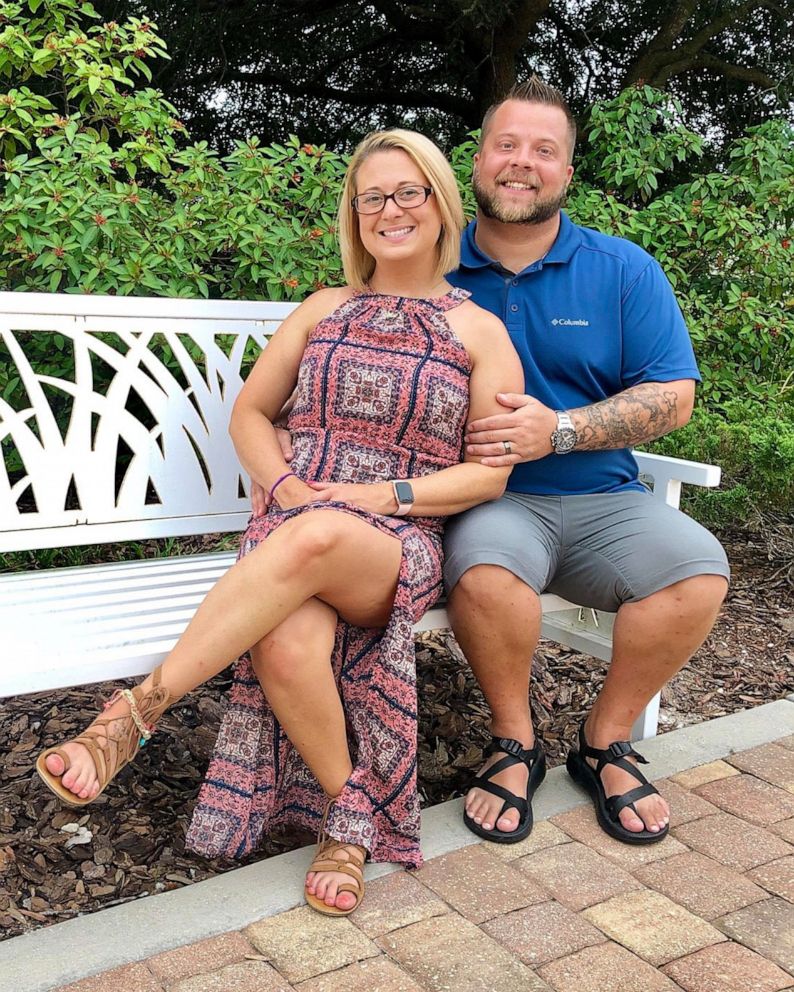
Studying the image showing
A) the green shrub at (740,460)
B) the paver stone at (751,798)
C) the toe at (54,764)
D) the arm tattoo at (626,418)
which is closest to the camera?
the toe at (54,764)

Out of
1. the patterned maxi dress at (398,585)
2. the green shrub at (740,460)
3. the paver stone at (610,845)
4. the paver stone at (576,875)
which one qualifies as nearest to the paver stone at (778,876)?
the paver stone at (610,845)

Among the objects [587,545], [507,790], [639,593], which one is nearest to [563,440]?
[587,545]

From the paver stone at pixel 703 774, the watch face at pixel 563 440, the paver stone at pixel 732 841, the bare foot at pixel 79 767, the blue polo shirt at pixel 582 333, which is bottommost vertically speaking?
the paver stone at pixel 703 774

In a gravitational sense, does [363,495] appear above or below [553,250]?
below

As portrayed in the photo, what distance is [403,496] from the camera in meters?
2.45

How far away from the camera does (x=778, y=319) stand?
498 centimetres

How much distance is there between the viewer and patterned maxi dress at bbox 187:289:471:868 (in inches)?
89.8

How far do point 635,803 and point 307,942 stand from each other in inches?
35.3

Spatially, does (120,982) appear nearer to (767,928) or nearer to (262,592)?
(262,592)

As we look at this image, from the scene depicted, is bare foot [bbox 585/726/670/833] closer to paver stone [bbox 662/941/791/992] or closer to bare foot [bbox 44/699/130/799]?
paver stone [bbox 662/941/791/992]

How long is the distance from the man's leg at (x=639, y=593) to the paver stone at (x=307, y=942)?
0.77 metres

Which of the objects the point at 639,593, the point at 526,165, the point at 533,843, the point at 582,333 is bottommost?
the point at 533,843

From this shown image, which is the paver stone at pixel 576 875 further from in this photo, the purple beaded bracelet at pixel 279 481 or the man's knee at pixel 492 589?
the purple beaded bracelet at pixel 279 481

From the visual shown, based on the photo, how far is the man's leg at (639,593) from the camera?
8.23 feet
